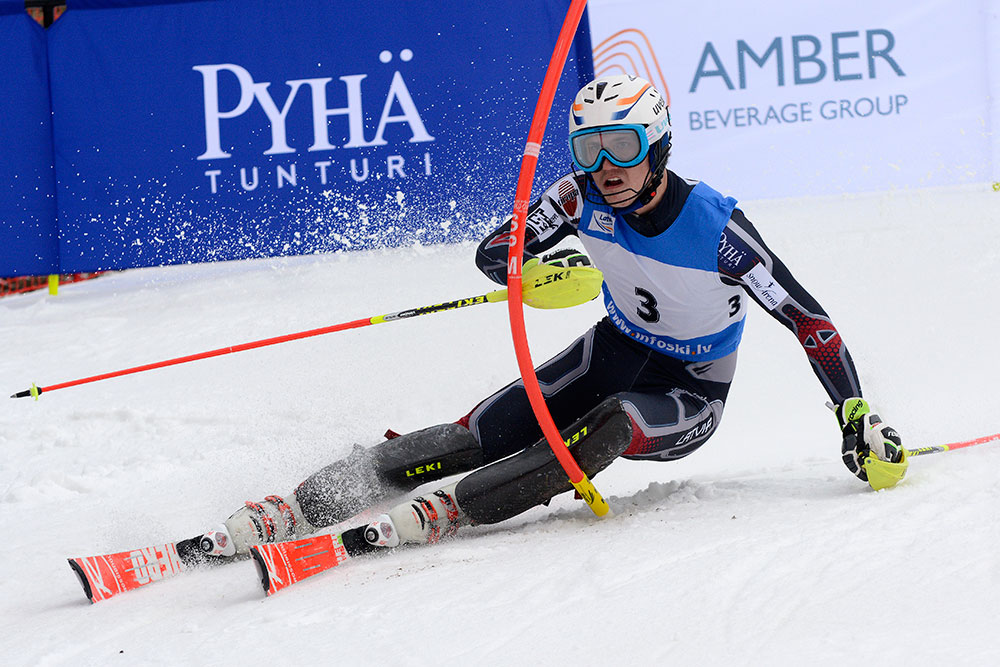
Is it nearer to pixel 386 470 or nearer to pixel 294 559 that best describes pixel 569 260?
pixel 386 470

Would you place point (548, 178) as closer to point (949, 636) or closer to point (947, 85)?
point (947, 85)

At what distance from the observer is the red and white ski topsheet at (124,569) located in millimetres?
2490

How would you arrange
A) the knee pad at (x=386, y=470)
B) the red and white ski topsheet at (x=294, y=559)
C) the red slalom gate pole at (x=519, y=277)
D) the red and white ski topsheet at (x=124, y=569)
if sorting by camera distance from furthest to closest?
the knee pad at (x=386, y=470) < the red slalom gate pole at (x=519, y=277) < the red and white ski topsheet at (x=124, y=569) < the red and white ski topsheet at (x=294, y=559)

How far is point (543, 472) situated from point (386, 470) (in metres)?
0.55

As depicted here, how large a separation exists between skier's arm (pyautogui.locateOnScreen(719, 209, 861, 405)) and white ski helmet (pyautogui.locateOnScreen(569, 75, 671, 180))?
13.6 inches

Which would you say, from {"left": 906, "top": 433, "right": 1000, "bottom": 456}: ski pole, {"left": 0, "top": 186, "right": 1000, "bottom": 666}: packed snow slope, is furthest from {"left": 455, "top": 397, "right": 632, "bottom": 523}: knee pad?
{"left": 906, "top": 433, "right": 1000, "bottom": 456}: ski pole

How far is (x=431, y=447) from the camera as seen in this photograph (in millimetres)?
2994

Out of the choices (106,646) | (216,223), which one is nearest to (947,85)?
(216,223)

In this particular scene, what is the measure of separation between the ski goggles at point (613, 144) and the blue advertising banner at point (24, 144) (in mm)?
4642

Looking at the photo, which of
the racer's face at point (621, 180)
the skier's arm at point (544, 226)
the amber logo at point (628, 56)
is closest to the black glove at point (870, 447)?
the racer's face at point (621, 180)

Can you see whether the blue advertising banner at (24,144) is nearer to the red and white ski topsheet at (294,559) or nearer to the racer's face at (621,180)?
the red and white ski topsheet at (294,559)

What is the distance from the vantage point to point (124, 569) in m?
2.58

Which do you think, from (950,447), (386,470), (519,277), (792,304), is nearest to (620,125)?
(519,277)

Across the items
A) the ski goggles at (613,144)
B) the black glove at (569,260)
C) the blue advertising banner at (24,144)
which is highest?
the blue advertising banner at (24,144)
